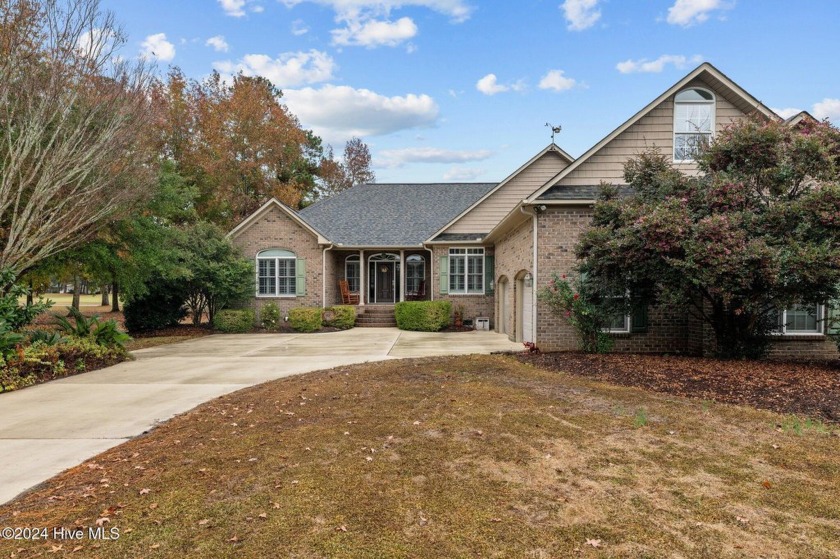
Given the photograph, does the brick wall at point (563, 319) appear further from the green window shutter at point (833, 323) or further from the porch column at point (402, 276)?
the porch column at point (402, 276)

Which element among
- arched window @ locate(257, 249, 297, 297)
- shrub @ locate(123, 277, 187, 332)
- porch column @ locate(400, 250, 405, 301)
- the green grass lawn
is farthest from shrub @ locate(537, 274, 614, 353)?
shrub @ locate(123, 277, 187, 332)

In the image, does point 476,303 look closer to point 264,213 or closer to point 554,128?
point 554,128

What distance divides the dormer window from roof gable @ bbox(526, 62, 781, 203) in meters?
0.26

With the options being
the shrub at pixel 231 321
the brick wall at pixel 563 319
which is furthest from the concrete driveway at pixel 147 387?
the shrub at pixel 231 321

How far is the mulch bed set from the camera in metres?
6.50

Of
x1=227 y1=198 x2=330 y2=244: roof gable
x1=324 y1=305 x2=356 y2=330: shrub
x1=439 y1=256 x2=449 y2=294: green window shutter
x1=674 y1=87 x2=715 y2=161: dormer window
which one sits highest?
x1=674 y1=87 x2=715 y2=161: dormer window

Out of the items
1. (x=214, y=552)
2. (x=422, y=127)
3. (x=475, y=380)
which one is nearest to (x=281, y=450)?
(x=214, y=552)

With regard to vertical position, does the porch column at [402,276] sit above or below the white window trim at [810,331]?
above

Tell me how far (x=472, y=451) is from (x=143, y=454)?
316 centimetres

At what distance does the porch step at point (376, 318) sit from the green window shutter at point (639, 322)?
10167 millimetres

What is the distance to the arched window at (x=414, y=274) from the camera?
21.8m

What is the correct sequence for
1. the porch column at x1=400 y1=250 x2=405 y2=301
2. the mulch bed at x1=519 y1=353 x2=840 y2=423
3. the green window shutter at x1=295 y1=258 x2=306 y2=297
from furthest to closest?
the porch column at x1=400 y1=250 x2=405 y2=301 → the green window shutter at x1=295 y1=258 x2=306 y2=297 → the mulch bed at x1=519 y1=353 x2=840 y2=423

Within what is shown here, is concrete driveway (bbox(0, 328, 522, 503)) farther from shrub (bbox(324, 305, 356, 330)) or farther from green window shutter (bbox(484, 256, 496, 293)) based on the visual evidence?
green window shutter (bbox(484, 256, 496, 293))

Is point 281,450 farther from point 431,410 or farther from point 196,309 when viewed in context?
point 196,309
